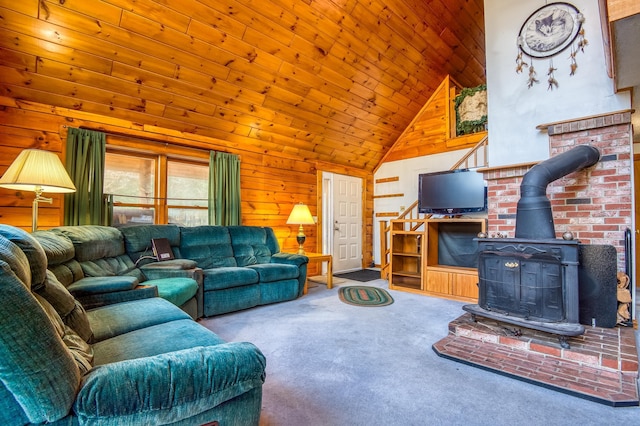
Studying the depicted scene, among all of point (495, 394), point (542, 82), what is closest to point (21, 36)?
point (495, 394)

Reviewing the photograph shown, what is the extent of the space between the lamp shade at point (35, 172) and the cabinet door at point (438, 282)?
158 inches

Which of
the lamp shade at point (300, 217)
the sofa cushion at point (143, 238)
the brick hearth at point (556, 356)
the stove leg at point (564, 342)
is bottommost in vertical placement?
the brick hearth at point (556, 356)

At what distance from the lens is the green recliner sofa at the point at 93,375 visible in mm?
741

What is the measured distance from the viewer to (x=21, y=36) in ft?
8.32

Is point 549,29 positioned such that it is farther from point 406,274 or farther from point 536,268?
point 406,274

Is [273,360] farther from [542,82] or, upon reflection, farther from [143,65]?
[542,82]

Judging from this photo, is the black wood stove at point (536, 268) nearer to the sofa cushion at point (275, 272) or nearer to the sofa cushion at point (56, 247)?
the sofa cushion at point (275, 272)

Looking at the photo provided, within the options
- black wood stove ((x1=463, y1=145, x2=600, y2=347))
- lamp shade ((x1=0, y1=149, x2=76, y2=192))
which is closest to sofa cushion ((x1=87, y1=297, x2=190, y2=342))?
lamp shade ((x1=0, y1=149, x2=76, y2=192))

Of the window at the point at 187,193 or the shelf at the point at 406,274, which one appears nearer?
the window at the point at 187,193

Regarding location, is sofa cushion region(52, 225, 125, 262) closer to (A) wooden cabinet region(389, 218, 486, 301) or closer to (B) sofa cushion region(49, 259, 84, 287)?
(B) sofa cushion region(49, 259, 84, 287)

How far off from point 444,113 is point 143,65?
4617 millimetres

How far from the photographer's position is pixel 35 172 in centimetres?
228

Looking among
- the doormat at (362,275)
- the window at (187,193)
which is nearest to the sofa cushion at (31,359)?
the window at (187,193)

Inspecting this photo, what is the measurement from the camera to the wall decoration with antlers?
Answer: 8.89ft
